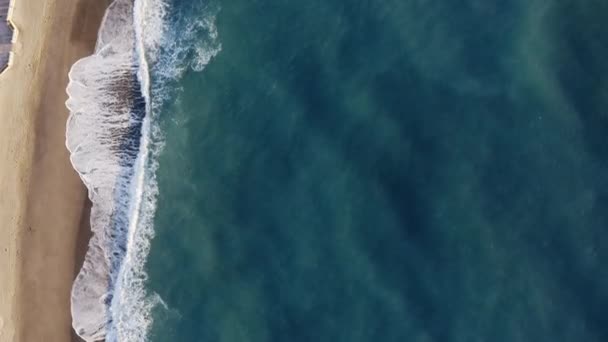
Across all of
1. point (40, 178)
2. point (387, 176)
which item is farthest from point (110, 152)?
point (387, 176)

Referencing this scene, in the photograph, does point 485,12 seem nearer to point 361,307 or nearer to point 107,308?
point 361,307

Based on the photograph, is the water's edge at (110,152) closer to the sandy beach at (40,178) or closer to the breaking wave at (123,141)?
the breaking wave at (123,141)

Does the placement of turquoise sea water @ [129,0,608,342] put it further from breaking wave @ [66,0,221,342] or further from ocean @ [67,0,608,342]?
breaking wave @ [66,0,221,342]

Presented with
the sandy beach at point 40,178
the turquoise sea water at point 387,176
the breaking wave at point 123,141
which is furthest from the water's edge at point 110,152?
the turquoise sea water at point 387,176

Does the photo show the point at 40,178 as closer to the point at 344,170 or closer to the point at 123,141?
the point at 123,141

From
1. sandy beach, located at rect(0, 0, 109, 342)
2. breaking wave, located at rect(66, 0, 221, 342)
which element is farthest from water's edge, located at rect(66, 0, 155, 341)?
sandy beach, located at rect(0, 0, 109, 342)
